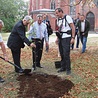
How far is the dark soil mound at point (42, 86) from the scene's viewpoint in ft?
18.9

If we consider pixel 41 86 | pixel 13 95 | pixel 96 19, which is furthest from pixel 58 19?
pixel 96 19

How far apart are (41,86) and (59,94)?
770 mm

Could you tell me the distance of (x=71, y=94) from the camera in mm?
5816

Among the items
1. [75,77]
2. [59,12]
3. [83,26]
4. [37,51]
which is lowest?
[75,77]

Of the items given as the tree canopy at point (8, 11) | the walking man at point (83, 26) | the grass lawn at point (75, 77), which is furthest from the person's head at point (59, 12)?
the tree canopy at point (8, 11)

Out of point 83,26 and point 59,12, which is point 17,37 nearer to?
point 59,12

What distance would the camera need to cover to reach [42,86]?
252 inches

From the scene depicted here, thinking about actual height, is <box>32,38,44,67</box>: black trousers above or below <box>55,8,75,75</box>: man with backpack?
below

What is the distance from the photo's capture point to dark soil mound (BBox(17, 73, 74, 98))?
5.77m

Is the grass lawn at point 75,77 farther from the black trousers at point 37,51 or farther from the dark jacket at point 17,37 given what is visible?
the dark jacket at point 17,37

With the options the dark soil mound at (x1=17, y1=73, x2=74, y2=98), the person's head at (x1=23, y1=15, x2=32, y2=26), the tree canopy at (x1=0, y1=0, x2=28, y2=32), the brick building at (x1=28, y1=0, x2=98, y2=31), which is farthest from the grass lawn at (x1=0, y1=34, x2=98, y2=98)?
the tree canopy at (x1=0, y1=0, x2=28, y2=32)

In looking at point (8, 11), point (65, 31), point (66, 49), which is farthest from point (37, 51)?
point (8, 11)

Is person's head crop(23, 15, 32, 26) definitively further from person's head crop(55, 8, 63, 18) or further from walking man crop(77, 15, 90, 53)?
walking man crop(77, 15, 90, 53)

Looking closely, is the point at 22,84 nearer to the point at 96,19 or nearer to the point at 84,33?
the point at 84,33
